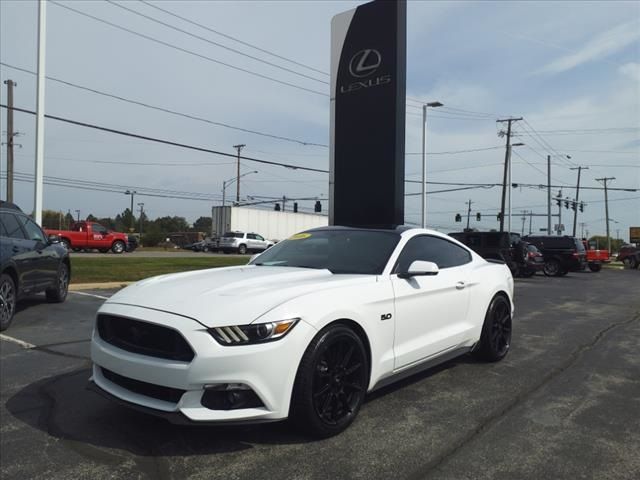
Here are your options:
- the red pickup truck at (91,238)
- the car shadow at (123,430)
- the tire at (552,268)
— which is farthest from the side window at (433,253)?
the red pickup truck at (91,238)

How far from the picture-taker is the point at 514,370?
205 inches

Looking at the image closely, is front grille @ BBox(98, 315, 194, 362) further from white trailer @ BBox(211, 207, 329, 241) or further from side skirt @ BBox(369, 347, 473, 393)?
→ white trailer @ BBox(211, 207, 329, 241)

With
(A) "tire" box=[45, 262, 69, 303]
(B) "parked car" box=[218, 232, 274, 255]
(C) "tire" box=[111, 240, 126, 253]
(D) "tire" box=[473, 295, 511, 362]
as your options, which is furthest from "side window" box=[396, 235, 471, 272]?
(B) "parked car" box=[218, 232, 274, 255]

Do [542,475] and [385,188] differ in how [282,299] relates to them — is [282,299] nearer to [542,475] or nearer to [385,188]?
[542,475]

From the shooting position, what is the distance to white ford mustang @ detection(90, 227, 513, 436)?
2994 mm

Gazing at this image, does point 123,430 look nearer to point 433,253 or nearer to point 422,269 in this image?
point 422,269

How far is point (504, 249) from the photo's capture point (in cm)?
1927

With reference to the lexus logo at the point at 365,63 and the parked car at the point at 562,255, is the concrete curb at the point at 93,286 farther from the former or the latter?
the parked car at the point at 562,255

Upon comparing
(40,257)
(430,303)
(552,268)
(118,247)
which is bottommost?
(552,268)

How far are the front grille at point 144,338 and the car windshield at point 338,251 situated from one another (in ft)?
4.95

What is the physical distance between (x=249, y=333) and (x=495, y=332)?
11.0ft

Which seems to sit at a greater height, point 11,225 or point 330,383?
point 11,225

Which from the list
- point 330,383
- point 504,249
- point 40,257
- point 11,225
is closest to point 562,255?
point 504,249

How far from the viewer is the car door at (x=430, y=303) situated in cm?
405
